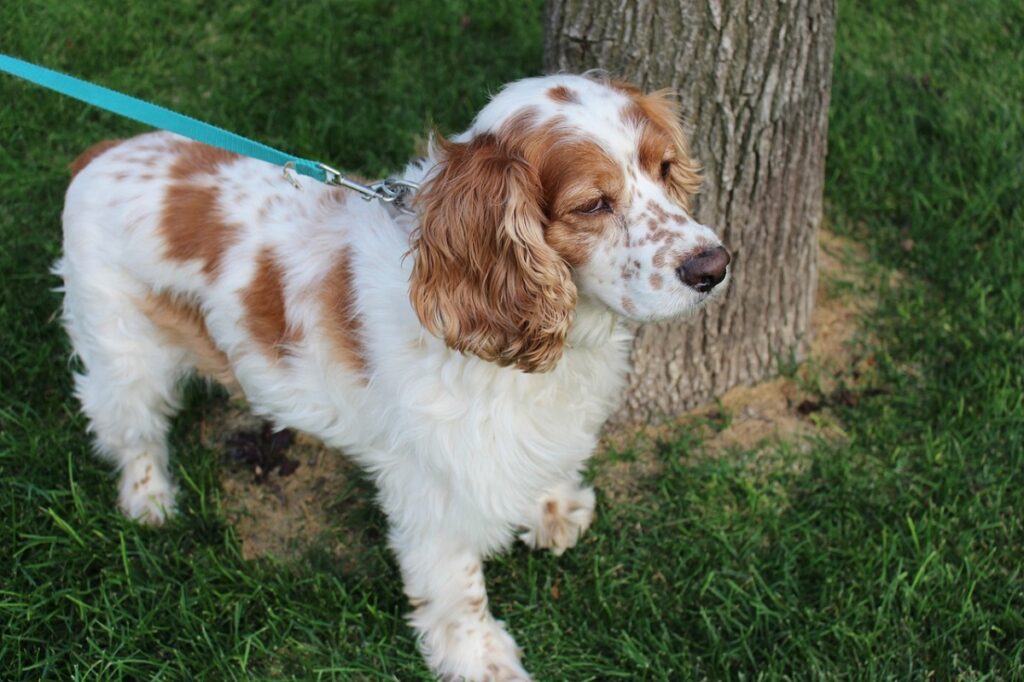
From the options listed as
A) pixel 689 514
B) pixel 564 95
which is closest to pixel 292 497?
pixel 689 514

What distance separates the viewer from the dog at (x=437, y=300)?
2.68 meters

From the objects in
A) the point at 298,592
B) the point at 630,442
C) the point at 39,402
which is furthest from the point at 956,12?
the point at 39,402

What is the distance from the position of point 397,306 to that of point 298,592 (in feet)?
4.35

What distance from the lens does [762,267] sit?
412 centimetres

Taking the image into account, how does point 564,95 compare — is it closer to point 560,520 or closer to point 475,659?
point 560,520

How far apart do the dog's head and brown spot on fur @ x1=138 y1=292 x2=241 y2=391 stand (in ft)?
3.61

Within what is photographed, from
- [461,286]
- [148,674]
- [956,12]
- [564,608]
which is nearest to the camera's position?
[461,286]

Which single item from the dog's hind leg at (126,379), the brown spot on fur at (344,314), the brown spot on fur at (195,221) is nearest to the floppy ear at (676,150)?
the brown spot on fur at (344,314)

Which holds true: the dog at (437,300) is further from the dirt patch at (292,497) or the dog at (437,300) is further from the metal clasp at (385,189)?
the dirt patch at (292,497)

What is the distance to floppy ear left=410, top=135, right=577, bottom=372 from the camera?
2.65 m

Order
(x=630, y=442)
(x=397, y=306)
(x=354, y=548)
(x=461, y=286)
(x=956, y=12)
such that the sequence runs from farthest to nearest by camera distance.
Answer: (x=956, y=12) → (x=630, y=442) → (x=354, y=548) → (x=397, y=306) → (x=461, y=286)

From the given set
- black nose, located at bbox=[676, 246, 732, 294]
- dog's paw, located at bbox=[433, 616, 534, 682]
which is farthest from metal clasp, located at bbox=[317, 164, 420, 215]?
dog's paw, located at bbox=[433, 616, 534, 682]

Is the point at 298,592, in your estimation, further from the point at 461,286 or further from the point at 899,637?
the point at 899,637

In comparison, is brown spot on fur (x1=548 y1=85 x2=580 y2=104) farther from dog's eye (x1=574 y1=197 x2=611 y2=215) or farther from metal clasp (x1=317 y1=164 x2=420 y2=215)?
metal clasp (x1=317 y1=164 x2=420 y2=215)
